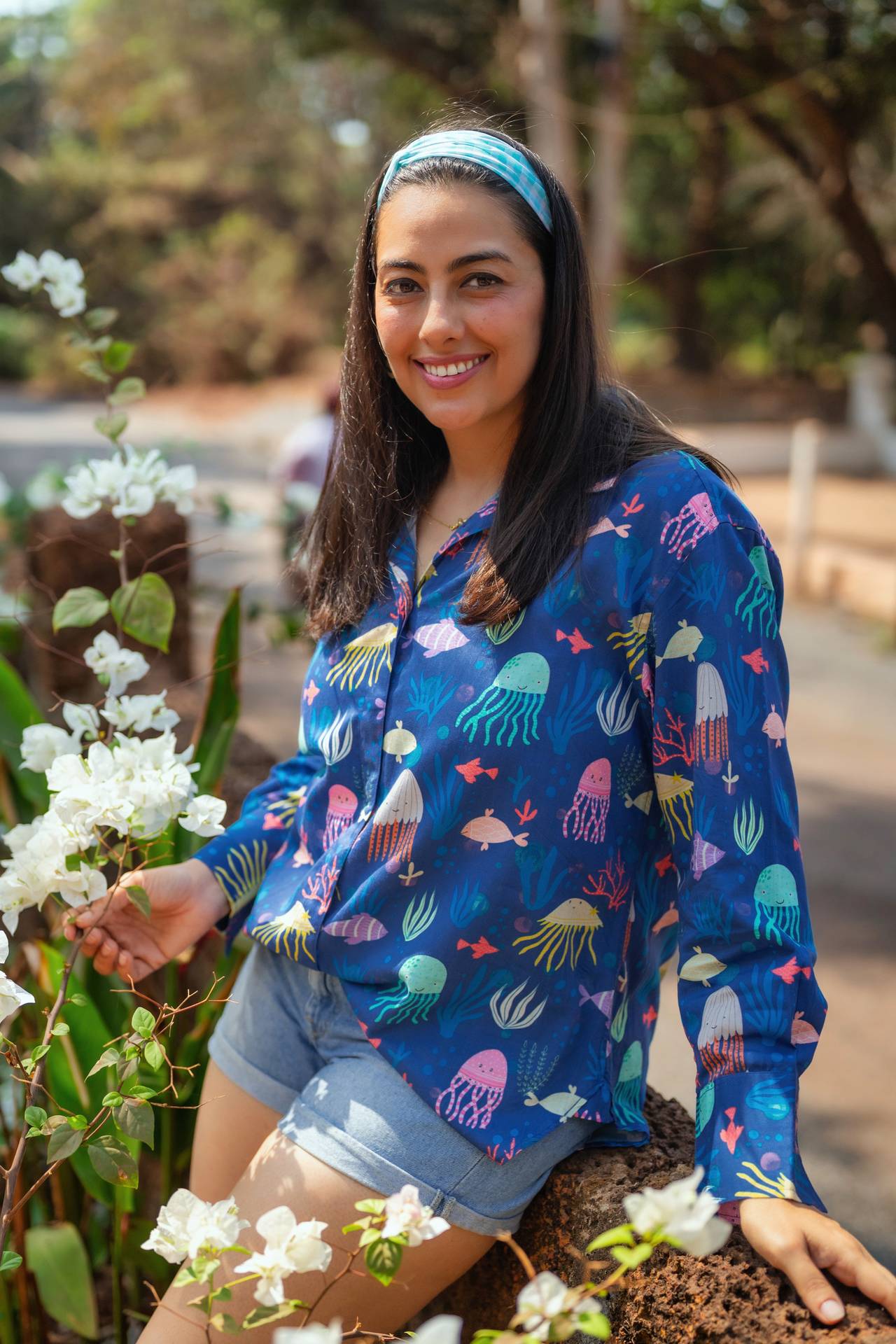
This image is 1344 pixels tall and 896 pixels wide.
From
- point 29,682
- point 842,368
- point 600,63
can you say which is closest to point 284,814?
point 29,682

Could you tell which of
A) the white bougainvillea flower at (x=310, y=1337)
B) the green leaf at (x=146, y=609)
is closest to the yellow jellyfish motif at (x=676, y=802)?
the white bougainvillea flower at (x=310, y=1337)

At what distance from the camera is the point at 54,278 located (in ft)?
6.29

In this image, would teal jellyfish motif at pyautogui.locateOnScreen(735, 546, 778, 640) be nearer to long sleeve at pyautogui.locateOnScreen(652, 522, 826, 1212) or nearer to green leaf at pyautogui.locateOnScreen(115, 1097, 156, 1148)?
long sleeve at pyautogui.locateOnScreen(652, 522, 826, 1212)

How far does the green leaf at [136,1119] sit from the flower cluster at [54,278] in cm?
118

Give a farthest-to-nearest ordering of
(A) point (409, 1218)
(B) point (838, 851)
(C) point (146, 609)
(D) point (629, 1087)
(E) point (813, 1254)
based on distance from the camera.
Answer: (B) point (838, 851), (C) point (146, 609), (D) point (629, 1087), (E) point (813, 1254), (A) point (409, 1218)

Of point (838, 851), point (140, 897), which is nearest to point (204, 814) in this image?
point (140, 897)

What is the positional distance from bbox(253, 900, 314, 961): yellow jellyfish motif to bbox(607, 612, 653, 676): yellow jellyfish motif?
47 cm

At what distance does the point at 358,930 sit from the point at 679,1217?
619 mm

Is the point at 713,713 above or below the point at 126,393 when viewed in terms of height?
below

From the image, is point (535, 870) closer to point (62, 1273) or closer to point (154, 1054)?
point (154, 1054)

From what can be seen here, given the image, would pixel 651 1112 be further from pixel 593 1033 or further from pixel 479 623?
pixel 479 623

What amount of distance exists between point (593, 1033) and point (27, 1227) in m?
0.97

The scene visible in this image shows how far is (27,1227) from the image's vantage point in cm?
186

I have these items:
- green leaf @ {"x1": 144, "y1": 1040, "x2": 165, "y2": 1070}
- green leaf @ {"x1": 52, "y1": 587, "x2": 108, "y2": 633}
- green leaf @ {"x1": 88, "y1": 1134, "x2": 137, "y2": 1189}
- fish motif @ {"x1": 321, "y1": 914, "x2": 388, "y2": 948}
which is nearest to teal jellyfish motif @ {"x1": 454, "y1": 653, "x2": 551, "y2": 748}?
fish motif @ {"x1": 321, "y1": 914, "x2": 388, "y2": 948}
